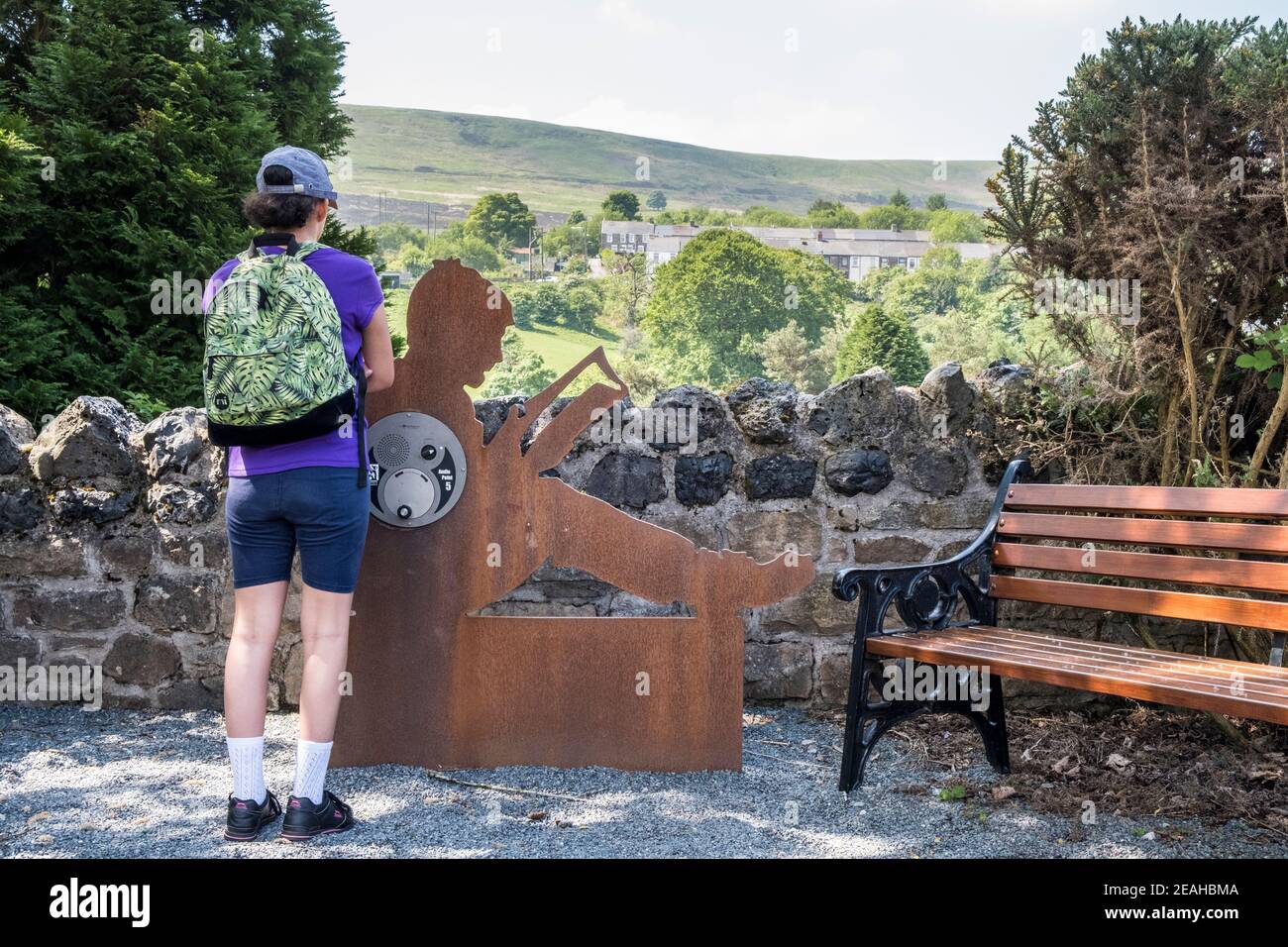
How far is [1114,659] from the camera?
3.21 m

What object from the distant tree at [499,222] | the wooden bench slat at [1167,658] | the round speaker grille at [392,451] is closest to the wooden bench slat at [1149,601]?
the wooden bench slat at [1167,658]

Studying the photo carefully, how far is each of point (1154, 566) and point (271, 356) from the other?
2.54 metres

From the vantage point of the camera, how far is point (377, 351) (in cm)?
305

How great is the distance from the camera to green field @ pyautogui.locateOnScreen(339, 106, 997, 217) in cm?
4844

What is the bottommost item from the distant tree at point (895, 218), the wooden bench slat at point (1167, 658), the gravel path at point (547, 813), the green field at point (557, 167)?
the gravel path at point (547, 813)

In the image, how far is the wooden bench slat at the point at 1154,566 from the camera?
3172 mm

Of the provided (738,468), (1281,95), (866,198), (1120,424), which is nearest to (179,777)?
(738,468)

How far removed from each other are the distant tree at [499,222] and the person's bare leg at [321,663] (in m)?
39.5

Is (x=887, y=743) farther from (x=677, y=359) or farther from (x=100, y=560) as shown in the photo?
(x=677, y=359)

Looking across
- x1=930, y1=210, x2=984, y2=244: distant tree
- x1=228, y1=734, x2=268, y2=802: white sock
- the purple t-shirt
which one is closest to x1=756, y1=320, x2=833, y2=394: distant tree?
x1=930, y1=210, x2=984, y2=244: distant tree

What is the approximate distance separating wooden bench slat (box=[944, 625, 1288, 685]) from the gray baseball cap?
7.32 feet

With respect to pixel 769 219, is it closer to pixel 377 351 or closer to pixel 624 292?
pixel 624 292

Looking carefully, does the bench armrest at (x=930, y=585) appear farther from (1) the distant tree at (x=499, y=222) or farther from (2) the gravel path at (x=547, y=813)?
(1) the distant tree at (x=499, y=222)

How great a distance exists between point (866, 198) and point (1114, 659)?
6149cm
